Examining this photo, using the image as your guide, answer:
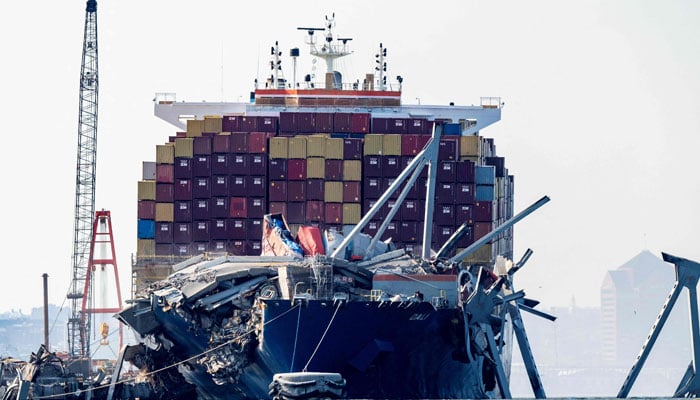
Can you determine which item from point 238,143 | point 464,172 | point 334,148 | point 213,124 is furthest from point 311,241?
point 213,124

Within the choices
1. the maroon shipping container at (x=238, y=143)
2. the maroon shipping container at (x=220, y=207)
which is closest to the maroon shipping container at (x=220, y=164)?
the maroon shipping container at (x=238, y=143)

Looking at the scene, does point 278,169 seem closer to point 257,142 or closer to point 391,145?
point 257,142

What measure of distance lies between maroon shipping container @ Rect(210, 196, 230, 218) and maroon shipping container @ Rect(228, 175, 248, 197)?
507 mm

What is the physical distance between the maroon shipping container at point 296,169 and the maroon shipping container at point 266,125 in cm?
482

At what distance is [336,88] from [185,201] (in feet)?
53.4

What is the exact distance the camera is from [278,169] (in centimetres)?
9325

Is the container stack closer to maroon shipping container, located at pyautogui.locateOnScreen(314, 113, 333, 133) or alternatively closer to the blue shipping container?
the blue shipping container

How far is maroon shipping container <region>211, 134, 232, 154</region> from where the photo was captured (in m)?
94.4

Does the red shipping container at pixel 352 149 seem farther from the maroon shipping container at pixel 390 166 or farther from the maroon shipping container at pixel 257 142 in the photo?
the maroon shipping container at pixel 257 142

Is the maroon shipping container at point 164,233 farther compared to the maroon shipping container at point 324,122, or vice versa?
the maroon shipping container at point 324,122

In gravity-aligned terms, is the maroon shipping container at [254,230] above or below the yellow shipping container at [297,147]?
below

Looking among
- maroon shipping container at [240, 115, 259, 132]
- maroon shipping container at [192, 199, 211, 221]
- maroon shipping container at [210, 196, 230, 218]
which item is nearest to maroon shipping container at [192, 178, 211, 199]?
maroon shipping container at [192, 199, 211, 221]

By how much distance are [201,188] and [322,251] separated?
72.1ft

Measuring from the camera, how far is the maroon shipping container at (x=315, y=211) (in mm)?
91188
